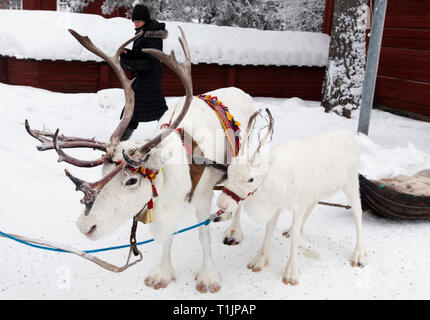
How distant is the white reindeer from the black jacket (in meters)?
2.24

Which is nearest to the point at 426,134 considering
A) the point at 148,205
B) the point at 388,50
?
the point at 388,50

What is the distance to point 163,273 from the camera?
9.91 feet

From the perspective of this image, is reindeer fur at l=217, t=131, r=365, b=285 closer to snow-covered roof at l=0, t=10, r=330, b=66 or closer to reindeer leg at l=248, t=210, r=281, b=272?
reindeer leg at l=248, t=210, r=281, b=272

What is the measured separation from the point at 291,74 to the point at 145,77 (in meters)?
7.05

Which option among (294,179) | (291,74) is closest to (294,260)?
(294,179)

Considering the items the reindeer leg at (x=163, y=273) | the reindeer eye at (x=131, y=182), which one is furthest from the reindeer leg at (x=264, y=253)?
the reindeer eye at (x=131, y=182)

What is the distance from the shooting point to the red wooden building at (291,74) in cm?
909

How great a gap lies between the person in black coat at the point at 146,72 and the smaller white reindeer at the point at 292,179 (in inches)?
102

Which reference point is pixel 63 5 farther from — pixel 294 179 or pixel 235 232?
pixel 294 179

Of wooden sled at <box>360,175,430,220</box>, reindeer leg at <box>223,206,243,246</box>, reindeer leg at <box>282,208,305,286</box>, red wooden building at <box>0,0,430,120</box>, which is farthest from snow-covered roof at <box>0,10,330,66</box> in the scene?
reindeer leg at <box>282,208,305,286</box>

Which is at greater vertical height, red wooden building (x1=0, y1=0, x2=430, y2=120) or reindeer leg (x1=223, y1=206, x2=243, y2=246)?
red wooden building (x1=0, y1=0, x2=430, y2=120)

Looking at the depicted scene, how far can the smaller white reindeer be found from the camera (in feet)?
8.59

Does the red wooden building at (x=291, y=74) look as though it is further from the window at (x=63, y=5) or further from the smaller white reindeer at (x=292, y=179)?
the smaller white reindeer at (x=292, y=179)

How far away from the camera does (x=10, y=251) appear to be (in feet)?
10.9
